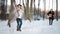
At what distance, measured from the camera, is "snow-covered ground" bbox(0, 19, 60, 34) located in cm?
158

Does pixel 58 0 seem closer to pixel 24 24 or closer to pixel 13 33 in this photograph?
pixel 24 24

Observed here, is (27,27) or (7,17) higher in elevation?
(7,17)

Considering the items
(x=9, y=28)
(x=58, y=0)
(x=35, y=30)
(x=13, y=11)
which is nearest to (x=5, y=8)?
(x=13, y=11)

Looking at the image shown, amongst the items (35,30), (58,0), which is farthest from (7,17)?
(58,0)

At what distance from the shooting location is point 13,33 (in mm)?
1578

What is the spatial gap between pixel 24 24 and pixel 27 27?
0.19ft

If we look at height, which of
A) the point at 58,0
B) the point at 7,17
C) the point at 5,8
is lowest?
the point at 7,17

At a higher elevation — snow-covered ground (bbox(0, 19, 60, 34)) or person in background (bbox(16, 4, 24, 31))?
person in background (bbox(16, 4, 24, 31))

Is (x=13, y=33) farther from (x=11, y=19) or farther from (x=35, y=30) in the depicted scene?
(x=35, y=30)

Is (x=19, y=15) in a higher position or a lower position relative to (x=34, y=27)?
higher

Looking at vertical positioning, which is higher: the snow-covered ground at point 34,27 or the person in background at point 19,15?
the person in background at point 19,15

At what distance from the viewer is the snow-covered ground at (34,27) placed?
158 centimetres

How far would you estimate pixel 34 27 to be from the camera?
1.60 m

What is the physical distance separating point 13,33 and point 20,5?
0.40 metres
